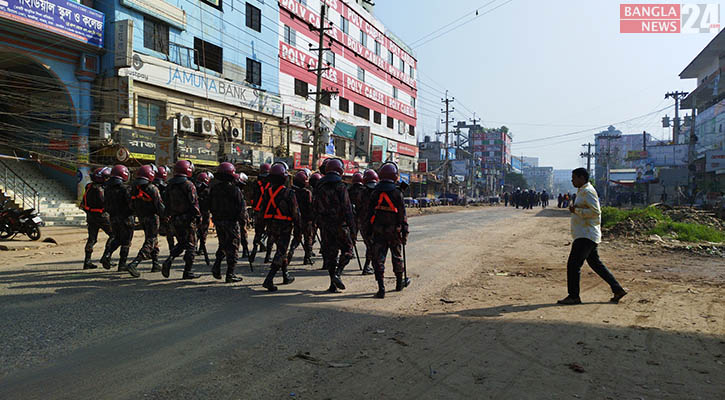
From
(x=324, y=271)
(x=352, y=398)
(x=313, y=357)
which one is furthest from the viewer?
(x=324, y=271)

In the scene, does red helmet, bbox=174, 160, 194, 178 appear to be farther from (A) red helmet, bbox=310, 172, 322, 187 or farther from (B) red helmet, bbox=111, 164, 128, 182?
(A) red helmet, bbox=310, 172, 322, 187

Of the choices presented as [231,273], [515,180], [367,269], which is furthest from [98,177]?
[515,180]

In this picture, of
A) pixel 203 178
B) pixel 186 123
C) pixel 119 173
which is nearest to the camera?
pixel 119 173

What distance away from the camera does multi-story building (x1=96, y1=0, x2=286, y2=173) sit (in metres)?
19.2

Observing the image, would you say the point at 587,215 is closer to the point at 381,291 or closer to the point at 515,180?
the point at 381,291

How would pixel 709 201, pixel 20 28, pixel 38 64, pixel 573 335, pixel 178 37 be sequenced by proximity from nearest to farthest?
pixel 573 335 < pixel 20 28 < pixel 38 64 < pixel 178 37 < pixel 709 201

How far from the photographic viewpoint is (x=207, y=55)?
24.7m

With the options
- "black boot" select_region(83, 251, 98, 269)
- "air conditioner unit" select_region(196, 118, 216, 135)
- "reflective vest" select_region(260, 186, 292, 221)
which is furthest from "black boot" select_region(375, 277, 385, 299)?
"air conditioner unit" select_region(196, 118, 216, 135)

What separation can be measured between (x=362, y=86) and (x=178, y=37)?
72.4ft

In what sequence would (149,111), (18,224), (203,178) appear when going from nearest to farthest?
(203,178) < (18,224) < (149,111)

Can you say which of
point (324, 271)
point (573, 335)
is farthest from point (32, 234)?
point (573, 335)

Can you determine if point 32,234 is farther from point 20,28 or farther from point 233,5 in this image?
point 233,5

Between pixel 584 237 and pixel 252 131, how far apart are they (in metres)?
24.3

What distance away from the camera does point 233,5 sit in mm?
26297
